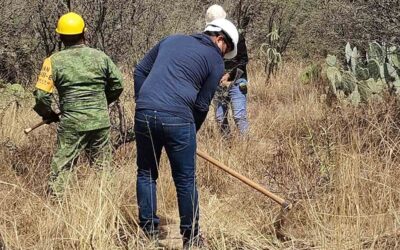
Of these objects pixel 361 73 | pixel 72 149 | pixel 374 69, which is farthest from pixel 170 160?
pixel 361 73

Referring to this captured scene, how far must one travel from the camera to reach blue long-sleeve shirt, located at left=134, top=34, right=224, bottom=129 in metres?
3.64

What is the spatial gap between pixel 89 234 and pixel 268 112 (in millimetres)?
4423

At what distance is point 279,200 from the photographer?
409cm

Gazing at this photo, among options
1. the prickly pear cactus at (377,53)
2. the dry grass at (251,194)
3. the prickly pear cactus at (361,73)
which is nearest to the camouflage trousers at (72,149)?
the dry grass at (251,194)

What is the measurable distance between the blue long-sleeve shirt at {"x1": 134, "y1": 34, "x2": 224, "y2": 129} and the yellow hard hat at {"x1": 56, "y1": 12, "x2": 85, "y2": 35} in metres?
1.00

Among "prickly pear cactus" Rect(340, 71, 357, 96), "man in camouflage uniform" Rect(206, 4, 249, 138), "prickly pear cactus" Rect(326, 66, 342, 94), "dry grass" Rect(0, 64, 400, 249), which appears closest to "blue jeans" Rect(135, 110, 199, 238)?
"dry grass" Rect(0, 64, 400, 249)

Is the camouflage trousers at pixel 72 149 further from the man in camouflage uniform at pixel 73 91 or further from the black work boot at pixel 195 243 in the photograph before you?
the black work boot at pixel 195 243

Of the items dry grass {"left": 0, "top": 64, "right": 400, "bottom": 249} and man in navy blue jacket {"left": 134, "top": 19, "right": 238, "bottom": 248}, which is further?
dry grass {"left": 0, "top": 64, "right": 400, "bottom": 249}

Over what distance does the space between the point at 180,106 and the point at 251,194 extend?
1.15 meters

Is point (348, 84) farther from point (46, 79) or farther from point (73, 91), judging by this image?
point (46, 79)

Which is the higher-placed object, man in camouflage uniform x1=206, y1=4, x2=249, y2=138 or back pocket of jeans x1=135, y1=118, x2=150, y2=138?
back pocket of jeans x1=135, y1=118, x2=150, y2=138

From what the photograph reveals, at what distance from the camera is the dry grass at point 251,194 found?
12.3ft

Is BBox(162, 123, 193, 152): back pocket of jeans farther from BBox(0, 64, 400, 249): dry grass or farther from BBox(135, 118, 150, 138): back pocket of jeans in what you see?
BBox(0, 64, 400, 249): dry grass

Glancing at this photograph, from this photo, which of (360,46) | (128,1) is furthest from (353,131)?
(360,46)
